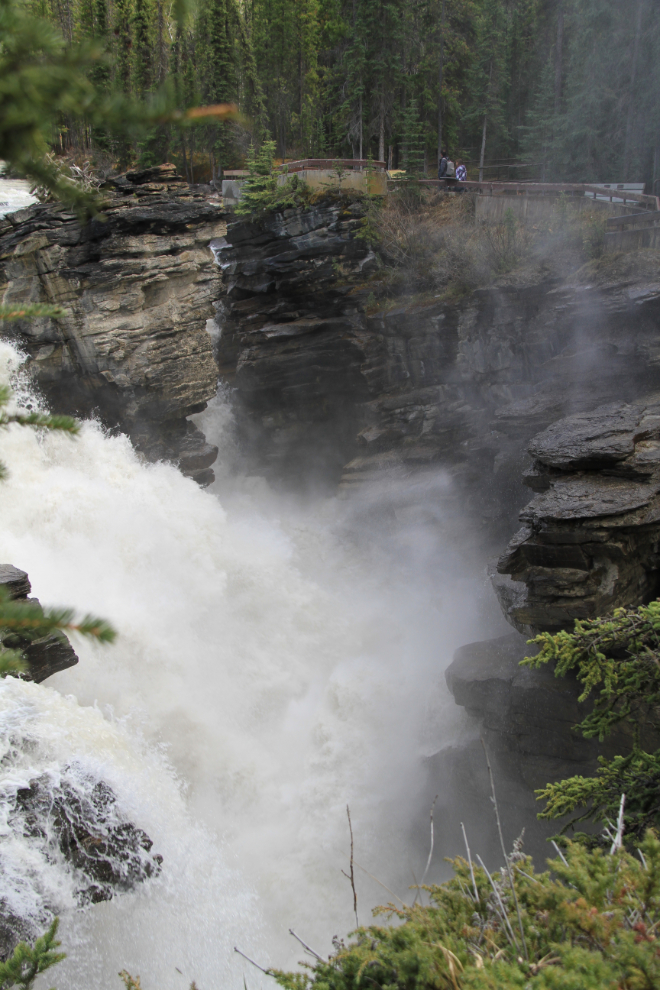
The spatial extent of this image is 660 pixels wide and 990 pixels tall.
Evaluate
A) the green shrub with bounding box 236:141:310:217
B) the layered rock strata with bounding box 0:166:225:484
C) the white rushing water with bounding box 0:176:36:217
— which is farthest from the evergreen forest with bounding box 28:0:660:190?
the layered rock strata with bounding box 0:166:225:484

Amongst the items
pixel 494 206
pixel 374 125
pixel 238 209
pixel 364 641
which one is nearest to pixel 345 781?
pixel 364 641

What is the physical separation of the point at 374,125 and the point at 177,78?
104 ft

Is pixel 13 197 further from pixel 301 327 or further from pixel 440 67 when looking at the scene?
pixel 440 67

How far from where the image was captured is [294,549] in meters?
19.6

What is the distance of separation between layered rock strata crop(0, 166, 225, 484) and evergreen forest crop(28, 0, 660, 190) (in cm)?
647

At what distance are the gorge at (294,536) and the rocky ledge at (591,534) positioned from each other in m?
0.05

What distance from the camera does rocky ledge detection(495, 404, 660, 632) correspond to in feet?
34.5

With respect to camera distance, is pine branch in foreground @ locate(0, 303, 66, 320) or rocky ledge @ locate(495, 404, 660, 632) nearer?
pine branch in foreground @ locate(0, 303, 66, 320)

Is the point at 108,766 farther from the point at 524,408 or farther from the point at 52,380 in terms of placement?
the point at 524,408

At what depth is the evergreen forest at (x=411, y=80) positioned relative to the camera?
→ 81.1 ft

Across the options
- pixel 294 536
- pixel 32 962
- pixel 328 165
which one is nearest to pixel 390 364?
pixel 294 536

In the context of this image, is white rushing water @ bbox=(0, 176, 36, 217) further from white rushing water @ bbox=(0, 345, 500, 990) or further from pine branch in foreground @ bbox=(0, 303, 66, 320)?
pine branch in foreground @ bbox=(0, 303, 66, 320)

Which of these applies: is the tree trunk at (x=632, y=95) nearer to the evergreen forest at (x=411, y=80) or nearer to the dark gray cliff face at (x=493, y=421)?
the evergreen forest at (x=411, y=80)

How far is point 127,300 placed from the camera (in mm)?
17906
